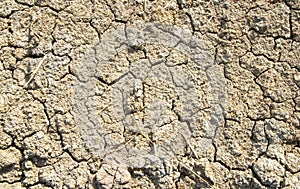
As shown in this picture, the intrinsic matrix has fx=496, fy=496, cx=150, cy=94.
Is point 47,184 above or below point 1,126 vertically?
below

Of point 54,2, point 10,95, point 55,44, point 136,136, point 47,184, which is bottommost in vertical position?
point 47,184

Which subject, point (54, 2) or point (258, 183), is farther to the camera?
point (54, 2)

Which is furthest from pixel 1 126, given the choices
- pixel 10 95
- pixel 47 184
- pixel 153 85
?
pixel 153 85

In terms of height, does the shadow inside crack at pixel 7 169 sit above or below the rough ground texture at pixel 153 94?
below

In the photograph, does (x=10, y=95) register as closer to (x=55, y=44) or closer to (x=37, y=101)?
(x=37, y=101)

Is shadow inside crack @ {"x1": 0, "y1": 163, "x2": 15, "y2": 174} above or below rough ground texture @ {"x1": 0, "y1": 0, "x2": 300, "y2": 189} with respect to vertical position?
below

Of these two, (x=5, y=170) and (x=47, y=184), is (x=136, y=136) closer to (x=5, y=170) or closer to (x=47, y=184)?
(x=47, y=184)

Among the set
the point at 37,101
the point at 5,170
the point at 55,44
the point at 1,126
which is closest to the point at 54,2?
the point at 55,44

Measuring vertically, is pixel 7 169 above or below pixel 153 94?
below
